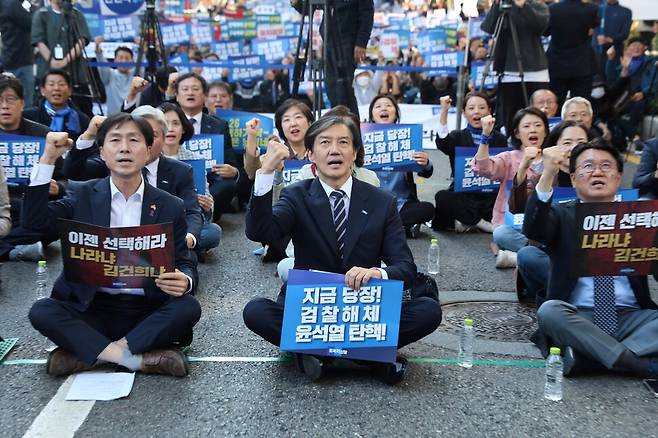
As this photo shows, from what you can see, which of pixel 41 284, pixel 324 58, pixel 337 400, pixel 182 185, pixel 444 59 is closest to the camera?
pixel 337 400

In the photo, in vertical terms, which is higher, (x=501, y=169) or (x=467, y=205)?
(x=501, y=169)

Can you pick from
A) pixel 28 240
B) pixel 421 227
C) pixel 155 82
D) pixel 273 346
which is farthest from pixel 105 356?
pixel 155 82

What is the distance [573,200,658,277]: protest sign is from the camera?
429 cm

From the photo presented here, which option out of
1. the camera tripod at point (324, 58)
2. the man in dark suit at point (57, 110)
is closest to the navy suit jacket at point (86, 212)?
the man in dark suit at point (57, 110)

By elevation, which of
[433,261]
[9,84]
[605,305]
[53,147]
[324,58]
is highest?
[324,58]

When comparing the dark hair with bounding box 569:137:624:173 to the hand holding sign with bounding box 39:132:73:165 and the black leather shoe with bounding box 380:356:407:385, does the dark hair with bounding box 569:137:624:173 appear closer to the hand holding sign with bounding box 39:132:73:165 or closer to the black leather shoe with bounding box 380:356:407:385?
the black leather shoe with bounding box 380:356:407:385

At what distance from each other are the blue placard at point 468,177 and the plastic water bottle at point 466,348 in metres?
3.08

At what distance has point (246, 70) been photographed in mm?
17078

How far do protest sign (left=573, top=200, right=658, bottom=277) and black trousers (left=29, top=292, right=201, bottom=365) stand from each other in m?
1.98

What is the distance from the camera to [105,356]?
4117 millimetres

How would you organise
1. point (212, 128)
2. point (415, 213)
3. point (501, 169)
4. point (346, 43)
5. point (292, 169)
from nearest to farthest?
point (292, 169) → point (501, 169) → point (415, 213) → point (212, 128) → point (346, 43)

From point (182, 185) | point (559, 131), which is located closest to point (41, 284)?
point (182, 185)

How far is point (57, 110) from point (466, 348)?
15.8ft

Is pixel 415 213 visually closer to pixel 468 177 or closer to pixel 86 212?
pixel 468 177
